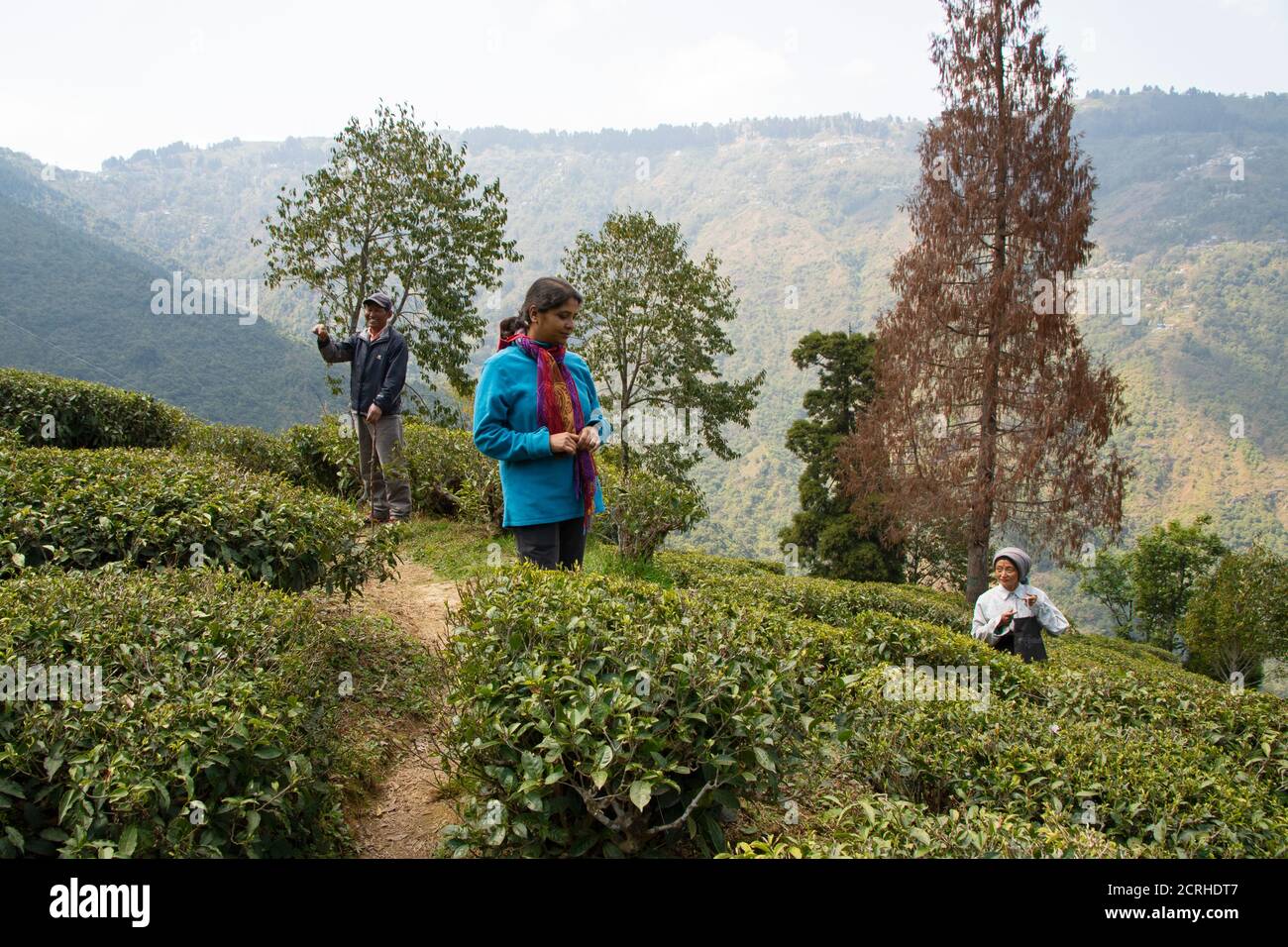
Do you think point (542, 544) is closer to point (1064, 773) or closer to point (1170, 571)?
point (1064, 773)

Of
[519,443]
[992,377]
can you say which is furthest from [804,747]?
[992,377]

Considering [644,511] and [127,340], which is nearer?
[644,511]

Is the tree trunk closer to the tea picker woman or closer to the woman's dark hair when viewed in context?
the tea picker woman

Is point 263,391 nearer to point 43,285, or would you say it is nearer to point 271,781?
point 43,285

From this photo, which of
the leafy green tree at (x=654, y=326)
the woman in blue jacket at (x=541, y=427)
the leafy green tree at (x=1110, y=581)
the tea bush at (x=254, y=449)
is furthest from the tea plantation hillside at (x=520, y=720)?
the leafy green tree at (x=1110, y=581)

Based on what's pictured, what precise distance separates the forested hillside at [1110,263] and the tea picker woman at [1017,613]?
878 inches

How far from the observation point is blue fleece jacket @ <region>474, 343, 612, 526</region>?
3809 millimetres

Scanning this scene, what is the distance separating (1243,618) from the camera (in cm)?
2278

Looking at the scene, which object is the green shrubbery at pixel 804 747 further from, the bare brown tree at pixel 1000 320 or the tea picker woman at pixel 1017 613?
the bare brown tree at pixel 1000 320

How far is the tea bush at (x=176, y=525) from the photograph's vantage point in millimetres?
4047

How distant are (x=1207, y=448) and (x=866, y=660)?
9198 cm

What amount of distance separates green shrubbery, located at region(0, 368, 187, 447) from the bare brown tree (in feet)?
54.3

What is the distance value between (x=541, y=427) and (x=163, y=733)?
2.13 meters

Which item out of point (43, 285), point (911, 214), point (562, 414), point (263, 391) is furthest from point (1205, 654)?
point (43, 285)
